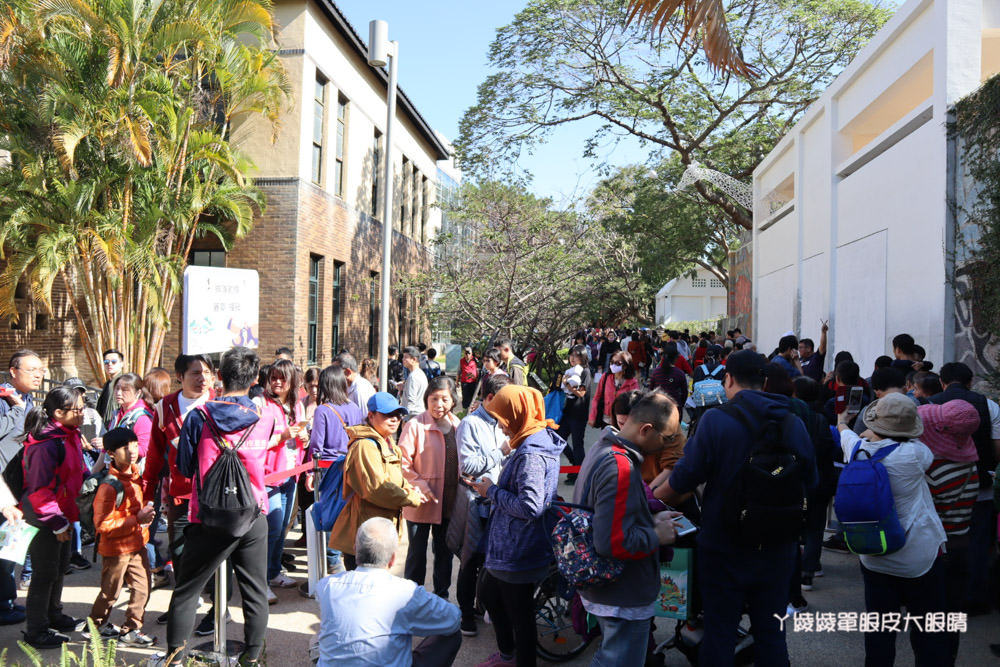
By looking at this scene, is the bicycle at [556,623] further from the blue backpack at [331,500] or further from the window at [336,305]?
the window at [336,305]

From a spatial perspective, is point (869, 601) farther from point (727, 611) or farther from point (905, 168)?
point (905, 168)

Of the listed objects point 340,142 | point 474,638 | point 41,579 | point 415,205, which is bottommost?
point 474,638

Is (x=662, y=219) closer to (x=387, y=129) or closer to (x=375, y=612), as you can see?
(x=387, y=129)

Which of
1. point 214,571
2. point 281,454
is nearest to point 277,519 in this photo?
point 281,454

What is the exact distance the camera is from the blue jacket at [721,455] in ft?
11.6

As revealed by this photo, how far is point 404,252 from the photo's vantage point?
81.4ft

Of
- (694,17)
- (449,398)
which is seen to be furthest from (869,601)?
(694,17)

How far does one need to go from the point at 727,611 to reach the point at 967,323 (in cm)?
674

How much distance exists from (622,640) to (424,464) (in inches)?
78.7

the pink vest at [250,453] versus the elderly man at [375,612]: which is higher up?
the pink vest at [250,453]

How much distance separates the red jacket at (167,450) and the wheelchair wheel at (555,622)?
7.87 ft

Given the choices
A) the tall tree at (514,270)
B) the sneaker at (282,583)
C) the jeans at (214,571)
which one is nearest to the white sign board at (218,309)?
the sneaker at (282,583)

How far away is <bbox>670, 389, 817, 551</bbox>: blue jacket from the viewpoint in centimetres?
354

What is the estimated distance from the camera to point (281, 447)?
564 centimetres
